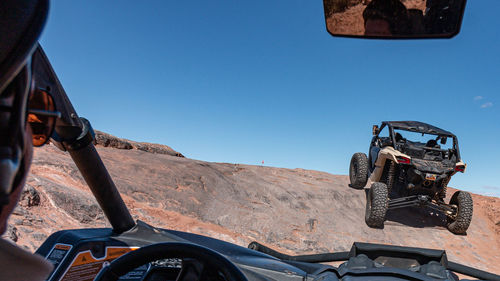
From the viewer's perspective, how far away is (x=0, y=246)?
Answer: 20.6 inches

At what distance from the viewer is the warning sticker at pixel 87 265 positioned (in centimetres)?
150

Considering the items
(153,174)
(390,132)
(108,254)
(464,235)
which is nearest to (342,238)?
(390,132)

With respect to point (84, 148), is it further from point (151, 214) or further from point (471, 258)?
point (471, 258)

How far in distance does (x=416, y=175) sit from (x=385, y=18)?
707cm

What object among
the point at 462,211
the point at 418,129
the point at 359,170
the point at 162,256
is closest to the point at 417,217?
the point at 462,211

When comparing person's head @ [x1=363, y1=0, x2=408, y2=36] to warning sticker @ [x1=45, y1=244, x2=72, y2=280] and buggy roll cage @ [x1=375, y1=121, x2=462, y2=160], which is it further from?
buggy roll cage @ [x1=375, y1=121, x2=462, y2=160]

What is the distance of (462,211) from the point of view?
7711 millimetres

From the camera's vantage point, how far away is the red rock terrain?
4535 millimetres

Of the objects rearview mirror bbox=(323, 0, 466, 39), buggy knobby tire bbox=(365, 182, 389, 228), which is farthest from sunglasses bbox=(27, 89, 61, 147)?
buggy knobby tire bbox=(365, 182, 389, 228)

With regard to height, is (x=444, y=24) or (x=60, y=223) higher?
(x=444, y=24)

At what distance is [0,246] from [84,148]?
1.04 metres

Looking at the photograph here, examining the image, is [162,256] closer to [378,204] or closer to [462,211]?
[378,204]

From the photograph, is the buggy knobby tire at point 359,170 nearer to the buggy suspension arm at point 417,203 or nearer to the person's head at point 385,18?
the buggy suspension arm at point 417,203

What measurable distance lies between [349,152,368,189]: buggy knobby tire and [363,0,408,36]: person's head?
8.83 meters
